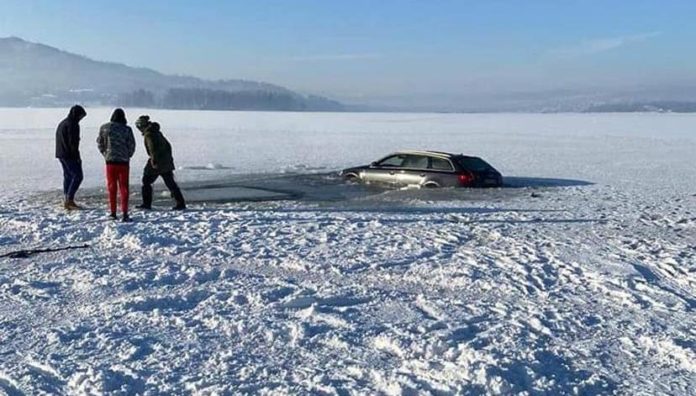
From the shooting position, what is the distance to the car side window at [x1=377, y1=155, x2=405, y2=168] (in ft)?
59.2

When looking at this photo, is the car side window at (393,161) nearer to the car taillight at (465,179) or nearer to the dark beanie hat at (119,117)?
the car taillight at (465,179)

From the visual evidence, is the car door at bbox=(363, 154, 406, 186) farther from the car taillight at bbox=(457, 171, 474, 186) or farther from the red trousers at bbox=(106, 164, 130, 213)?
the red trousers at bbox=(106, 164, 130, 213)

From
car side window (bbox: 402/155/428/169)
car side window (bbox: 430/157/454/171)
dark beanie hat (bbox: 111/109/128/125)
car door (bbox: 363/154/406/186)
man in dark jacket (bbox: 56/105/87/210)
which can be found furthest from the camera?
car door (bbox: 363/154/406/186)

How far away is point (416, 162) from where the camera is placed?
1764cm

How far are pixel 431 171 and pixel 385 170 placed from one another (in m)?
1.44

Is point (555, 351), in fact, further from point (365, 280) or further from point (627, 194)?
point (627, 194)

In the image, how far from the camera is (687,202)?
14.6 meters

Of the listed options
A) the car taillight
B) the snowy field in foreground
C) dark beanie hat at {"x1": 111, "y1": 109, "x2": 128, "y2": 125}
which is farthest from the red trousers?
the car taillight

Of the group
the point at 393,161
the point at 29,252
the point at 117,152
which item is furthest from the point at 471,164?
the point at 29,252

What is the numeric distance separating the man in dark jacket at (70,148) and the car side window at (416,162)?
29.1 feet

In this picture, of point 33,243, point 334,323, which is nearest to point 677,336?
point 334,323

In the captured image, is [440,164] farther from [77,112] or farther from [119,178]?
[77,112]

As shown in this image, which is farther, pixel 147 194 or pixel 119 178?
pixel 147 194

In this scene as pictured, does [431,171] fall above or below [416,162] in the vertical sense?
below
